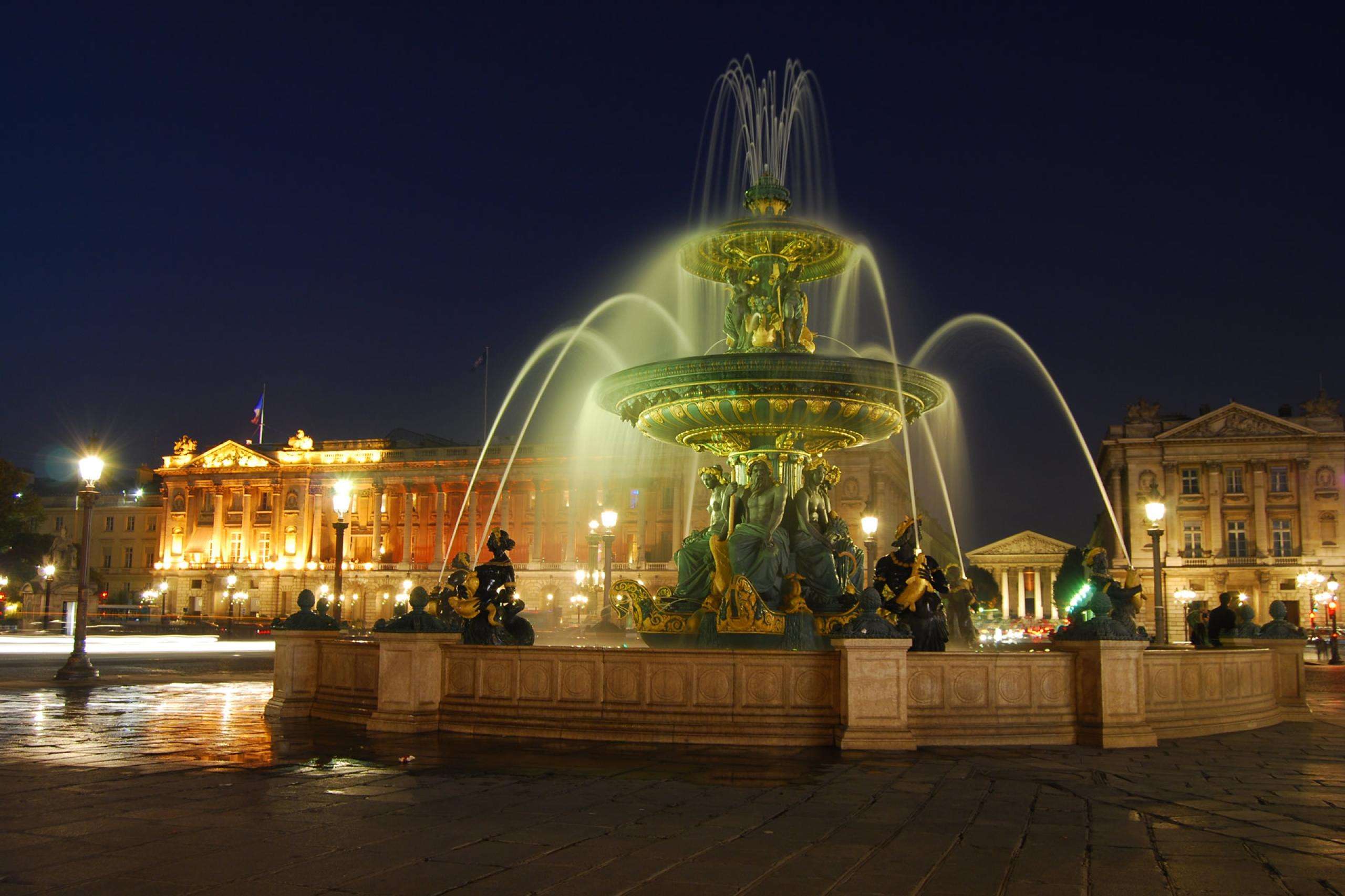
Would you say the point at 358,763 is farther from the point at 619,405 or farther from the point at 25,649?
the point at 25,649

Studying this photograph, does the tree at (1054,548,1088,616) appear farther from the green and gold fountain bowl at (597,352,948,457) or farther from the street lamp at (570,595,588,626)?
the street lamp at (570,595,588,626)

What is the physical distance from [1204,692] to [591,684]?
19.9 feet

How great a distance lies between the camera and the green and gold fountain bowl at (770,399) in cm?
1341

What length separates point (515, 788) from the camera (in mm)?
7891

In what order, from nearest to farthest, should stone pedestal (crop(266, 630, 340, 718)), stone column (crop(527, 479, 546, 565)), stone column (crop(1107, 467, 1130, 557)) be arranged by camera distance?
stone pedestal (crop(266, 630, 340, 718))
stone column (crop(1107, 467, 1130, 557))
stone column (crop(527, 479, 546, 565))

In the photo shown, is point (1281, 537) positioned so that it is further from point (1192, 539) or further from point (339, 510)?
point (339, 510)

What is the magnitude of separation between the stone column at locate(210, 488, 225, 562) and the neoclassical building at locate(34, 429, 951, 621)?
0.10 metres

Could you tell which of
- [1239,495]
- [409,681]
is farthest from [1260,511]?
[409,681]

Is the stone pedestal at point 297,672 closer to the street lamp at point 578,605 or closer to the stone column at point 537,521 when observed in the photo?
the street lamp at point 578,605

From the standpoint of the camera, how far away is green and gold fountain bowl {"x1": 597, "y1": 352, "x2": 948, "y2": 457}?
13414 millimetres

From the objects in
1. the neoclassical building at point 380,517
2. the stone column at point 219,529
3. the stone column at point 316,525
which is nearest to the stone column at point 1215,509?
the neoclassical building at point 380,517

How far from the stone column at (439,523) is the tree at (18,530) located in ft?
100

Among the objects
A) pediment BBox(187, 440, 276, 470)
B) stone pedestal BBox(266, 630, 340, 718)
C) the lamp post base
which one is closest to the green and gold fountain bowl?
stone pedestal BBox(266, 630, 340, 718)

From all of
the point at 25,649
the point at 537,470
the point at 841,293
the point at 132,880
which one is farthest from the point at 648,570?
the point at 132,880
